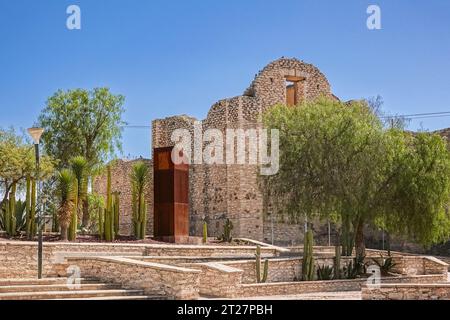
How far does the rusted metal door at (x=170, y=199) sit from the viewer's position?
2559 centimetres

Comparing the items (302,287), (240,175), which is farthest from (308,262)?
(240,175)

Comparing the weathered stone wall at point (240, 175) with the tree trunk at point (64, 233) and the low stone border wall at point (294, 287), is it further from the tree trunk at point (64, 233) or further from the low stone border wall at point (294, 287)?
the tree trunk at point (64, 233)

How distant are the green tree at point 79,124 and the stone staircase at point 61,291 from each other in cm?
1456

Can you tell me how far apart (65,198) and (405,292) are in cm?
1111

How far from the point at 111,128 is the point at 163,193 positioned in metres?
7.63

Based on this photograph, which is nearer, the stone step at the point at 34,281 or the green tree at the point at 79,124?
the stone step at the point at 34,281

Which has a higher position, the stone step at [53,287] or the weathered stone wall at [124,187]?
the weathered stone wall at [124,187]

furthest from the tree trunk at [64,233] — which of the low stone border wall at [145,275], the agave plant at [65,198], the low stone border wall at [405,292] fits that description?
the low stone border wall at [405,292]

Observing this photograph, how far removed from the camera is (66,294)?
15680 mm

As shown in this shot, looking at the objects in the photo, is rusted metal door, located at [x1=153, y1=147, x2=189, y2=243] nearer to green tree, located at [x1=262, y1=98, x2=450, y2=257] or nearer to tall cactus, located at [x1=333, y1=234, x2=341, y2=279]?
green tree, located at [x1=262, y1=98, x2=450, y2=257]

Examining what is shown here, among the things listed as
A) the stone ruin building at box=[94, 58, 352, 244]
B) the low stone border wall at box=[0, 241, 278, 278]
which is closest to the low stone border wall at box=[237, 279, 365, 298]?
the low stone border wall at box=[0, 241, 278, 278]

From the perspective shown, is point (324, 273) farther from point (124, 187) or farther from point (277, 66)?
point (124, 187)

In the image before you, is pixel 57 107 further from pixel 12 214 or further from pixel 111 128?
pixel 12 214
